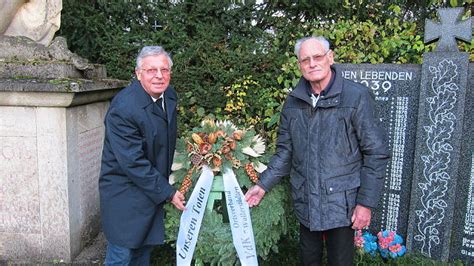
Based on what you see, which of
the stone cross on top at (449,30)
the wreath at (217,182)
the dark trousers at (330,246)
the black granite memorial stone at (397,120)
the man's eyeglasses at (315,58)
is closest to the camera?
the man's eyeglasses at (315,58)

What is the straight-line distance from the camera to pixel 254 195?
2.70 meters

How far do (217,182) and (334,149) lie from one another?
2.68 feet

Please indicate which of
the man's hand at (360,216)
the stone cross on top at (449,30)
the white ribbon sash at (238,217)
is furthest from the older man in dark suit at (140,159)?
the stone cross on top at (449,30)

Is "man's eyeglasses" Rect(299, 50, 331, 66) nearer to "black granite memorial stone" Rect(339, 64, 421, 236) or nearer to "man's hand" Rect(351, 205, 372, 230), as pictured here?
"man's hand" Rect(351, 205, 372, 230)

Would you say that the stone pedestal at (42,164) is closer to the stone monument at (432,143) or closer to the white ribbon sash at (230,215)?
the white ribbon sash at (230,215)

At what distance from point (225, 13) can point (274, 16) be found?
0.53 m

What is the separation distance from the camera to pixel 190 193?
278 centimetres

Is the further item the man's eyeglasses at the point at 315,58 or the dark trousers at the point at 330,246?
the dark trousers at the point at 330,246

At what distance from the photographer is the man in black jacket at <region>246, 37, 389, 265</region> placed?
2336 millimetres

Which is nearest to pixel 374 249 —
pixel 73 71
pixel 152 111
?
pixel 152 111

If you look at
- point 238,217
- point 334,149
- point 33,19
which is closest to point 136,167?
point 238,217

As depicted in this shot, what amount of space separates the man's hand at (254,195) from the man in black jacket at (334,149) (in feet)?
0.95

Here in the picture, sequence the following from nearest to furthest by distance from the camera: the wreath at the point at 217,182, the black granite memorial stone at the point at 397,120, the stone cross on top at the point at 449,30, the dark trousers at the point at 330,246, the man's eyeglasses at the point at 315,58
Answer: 1. the man's eyeglasses at the point at 315,58
2. the dark trousers at the point at 330,246
3. the wreath at the point at 217,182
4. the stone cross on top at the point at 449,30
5. the black granite memorial stone at the point at 397,120

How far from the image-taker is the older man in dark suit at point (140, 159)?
93.0 inches
